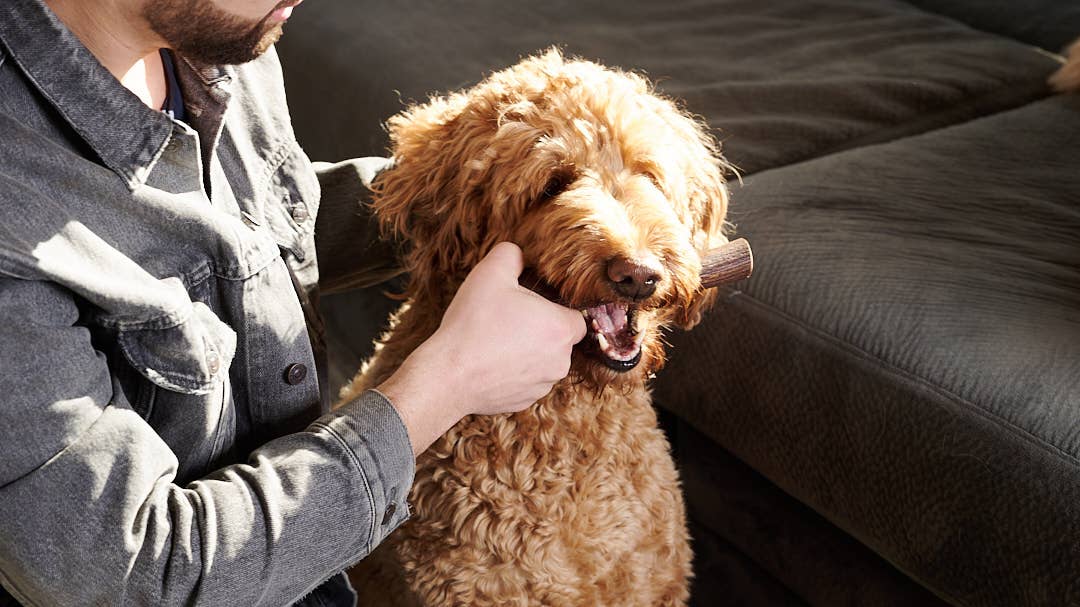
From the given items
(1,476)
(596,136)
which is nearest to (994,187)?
(596,136)

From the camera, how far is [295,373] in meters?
0.99

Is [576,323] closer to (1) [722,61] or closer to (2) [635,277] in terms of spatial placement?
(2) [635,277]

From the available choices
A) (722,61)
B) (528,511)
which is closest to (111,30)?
(528,511)

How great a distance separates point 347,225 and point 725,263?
0.55 metres

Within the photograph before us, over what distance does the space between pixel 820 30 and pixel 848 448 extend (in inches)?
51.0

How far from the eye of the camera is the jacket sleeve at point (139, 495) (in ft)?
2.36

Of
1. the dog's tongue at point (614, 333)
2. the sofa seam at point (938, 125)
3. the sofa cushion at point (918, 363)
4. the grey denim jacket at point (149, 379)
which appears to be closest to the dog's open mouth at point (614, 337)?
the dog's tongue at point (614, 333)

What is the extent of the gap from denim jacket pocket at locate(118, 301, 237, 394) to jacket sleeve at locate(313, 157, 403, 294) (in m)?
0.42

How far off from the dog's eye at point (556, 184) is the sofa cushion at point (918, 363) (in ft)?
1.50

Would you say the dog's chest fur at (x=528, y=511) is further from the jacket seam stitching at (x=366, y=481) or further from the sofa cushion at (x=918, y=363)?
the sofa cushion at (x=918, y=363)

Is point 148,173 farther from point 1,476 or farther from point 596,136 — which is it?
point 596,136

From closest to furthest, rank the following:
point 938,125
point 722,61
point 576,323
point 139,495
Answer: point 139,495, point 576,323, point 938,125, point 722,61

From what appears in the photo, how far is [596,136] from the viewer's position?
1029 mm

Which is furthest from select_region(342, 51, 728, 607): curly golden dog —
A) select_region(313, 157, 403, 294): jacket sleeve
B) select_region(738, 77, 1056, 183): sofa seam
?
select_region(738, 77, 1056, 183): sofa seam
